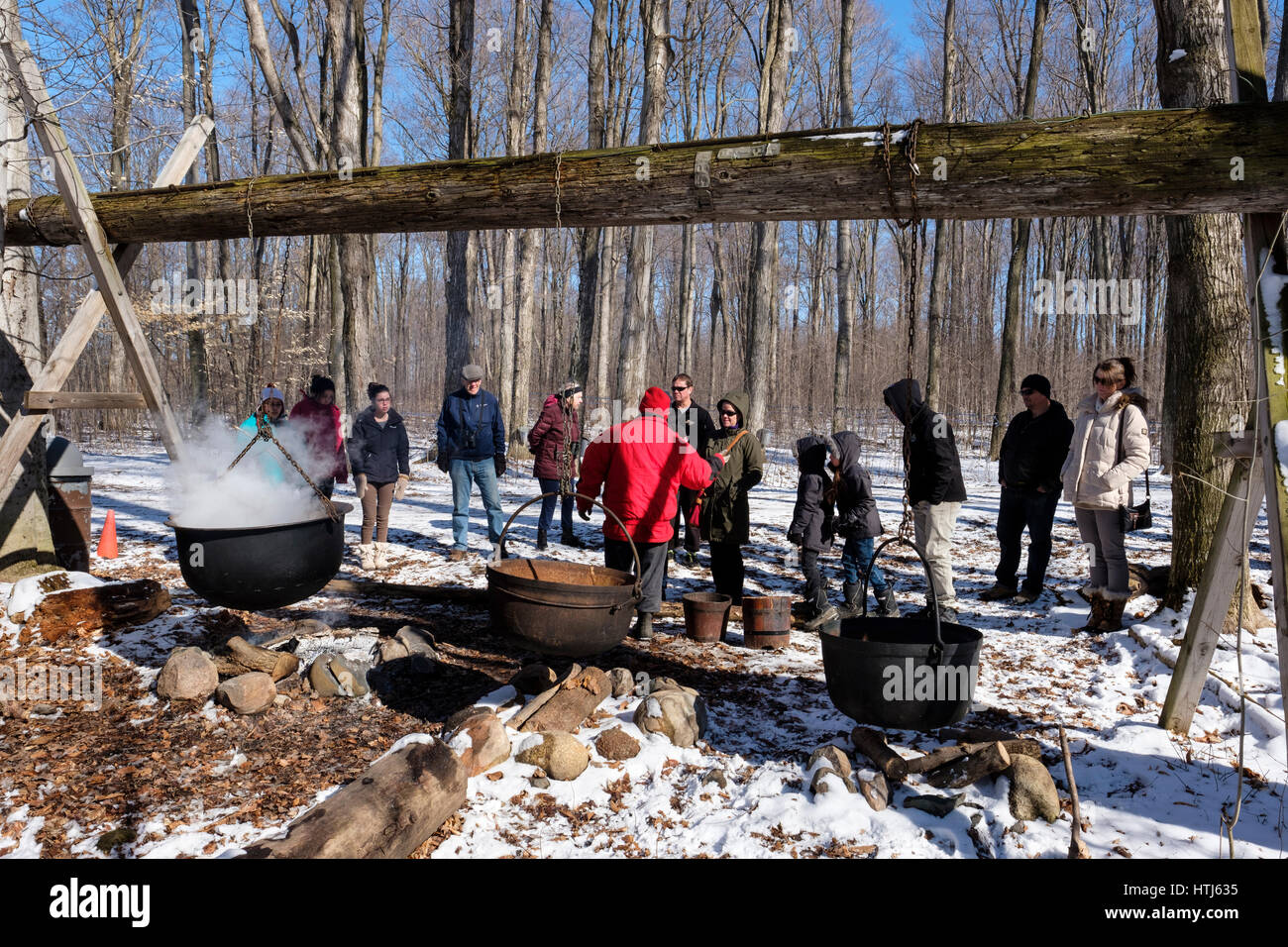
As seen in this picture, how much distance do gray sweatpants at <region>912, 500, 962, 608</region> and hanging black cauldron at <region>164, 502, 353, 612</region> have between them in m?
4.55

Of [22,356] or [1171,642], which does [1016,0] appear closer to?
[1171,642]

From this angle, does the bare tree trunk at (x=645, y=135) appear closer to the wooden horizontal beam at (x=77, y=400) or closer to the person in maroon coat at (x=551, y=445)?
the person in maroon coat at (x=551, y=445)

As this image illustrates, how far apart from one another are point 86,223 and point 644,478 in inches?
166

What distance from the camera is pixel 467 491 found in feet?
28.4

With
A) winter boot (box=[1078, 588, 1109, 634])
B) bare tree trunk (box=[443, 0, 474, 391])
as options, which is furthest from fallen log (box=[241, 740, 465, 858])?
bare tree trunk (box=[443, 0, 474, 391])

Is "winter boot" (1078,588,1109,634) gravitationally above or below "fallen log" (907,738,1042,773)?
above

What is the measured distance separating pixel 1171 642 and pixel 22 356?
29.1ft

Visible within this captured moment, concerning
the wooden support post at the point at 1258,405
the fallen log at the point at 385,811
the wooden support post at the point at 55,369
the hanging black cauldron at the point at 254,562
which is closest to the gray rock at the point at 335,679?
the hanging black cauldron at the point at 254,562

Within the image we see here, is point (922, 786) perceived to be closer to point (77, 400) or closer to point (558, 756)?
point (558, 756)

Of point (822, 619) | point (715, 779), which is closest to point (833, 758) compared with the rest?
point (715, 779)

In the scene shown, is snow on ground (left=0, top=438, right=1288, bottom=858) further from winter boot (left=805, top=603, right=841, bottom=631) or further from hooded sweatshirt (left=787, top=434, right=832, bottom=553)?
hooded sweatshirt (left=787, top=434, right=832, bottom=553)

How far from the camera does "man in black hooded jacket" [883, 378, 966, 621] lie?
20.5 feet

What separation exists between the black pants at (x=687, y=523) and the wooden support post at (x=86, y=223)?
4.36m

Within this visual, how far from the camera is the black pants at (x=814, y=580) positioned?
6945 millimetres
